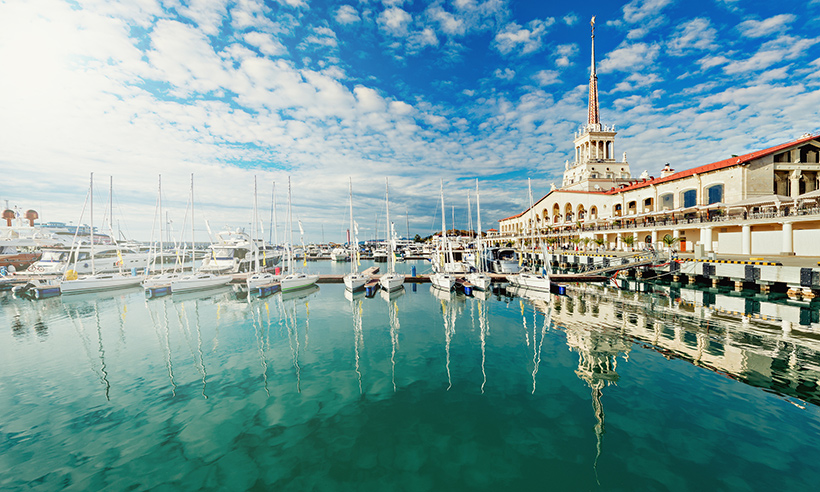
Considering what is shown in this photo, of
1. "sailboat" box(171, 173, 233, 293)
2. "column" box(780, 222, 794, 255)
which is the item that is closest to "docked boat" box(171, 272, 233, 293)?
"sailboat" box(171, 173, 233, 293)

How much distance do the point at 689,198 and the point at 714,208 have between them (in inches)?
233

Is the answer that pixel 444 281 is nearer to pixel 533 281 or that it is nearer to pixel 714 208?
pixel 533 281

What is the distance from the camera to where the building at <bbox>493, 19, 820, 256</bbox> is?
3328cm

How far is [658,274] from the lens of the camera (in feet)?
126

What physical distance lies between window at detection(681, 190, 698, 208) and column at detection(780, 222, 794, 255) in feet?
52.6

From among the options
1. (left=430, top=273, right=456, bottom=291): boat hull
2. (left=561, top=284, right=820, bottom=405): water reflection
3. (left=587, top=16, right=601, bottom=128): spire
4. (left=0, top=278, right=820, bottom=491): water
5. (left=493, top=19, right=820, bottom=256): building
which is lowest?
(left=0, top=278, right=820, bottom=491): water

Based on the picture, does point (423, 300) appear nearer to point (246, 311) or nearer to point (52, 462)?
point (246, 311)

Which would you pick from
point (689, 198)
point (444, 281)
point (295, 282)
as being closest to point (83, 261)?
point (295, 282)

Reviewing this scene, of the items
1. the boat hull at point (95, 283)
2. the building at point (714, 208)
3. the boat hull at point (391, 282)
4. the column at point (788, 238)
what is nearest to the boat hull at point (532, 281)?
the boat hull at point (391, 282)

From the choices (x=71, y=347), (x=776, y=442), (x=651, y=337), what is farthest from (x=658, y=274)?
(x=71, y=347)

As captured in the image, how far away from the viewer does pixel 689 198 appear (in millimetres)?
47719

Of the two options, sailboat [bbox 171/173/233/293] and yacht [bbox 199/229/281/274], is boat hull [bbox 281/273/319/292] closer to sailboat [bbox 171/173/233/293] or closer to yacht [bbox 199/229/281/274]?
sailboat [bbox 171/173/233/293]

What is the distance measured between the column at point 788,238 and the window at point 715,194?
1318cm

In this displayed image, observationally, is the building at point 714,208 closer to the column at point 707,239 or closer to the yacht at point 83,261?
the column at point 707,239
